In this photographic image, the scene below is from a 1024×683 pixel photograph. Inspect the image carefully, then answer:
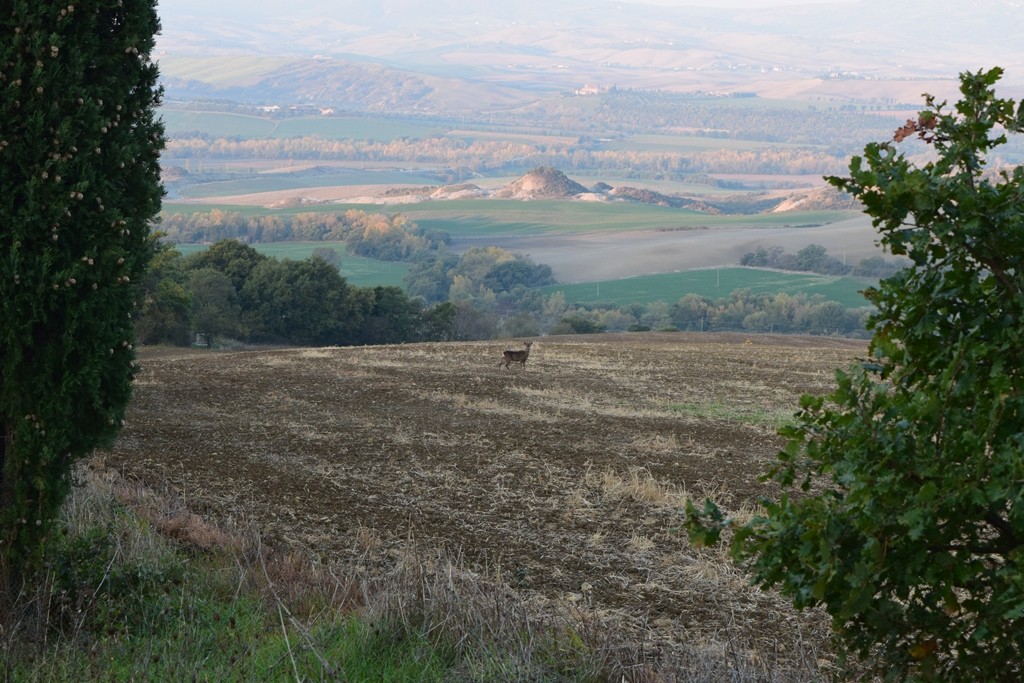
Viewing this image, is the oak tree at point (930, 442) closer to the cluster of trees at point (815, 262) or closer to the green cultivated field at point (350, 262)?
the green cultivated field at point (350, 262)

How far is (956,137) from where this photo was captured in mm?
3605

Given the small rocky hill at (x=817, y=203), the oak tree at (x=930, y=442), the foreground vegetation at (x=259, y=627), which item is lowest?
the foreground vegetation at (x=259, y=627)

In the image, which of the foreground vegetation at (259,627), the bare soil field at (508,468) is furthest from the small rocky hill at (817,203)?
the foreground vegetation at (259,627)

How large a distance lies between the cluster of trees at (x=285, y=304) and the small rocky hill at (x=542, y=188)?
4626 inches

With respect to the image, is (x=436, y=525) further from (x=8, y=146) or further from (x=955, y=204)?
(x=955, y=204)

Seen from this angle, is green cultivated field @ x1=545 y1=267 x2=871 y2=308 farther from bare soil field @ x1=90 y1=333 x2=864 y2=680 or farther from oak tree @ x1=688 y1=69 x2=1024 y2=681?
oak tree @ x1=688 y1=69 x2=1024 y2=681

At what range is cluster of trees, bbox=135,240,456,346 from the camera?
47.5 meters

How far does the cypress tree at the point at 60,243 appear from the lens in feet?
19.3

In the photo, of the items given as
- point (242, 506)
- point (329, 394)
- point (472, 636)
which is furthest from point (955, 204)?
point (329, 394)

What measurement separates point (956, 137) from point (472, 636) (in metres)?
3.37

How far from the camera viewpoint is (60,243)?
6.05 m

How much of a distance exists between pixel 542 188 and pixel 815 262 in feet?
234

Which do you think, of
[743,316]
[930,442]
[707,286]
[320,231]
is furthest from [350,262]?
[930,442]

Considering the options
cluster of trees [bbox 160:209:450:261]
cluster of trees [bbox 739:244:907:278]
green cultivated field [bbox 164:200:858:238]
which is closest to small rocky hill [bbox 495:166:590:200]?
green cultivated field [bbox 164:200:858:238]
